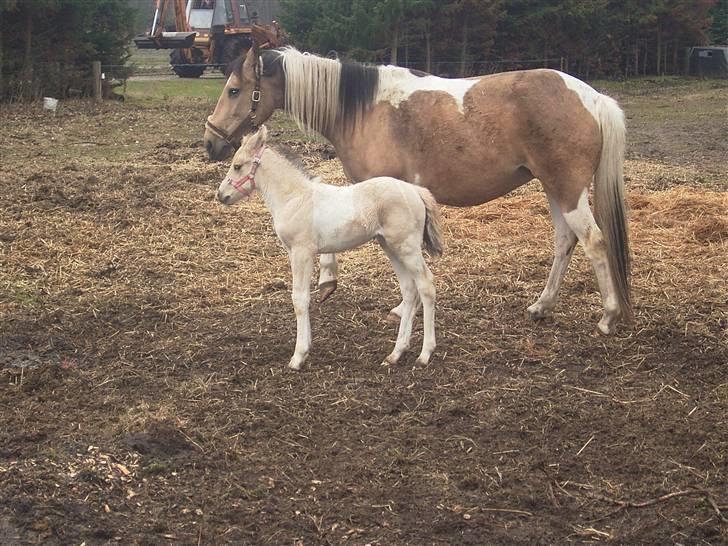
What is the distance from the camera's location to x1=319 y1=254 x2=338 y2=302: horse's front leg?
5348mm

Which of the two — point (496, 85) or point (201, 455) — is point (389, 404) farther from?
point (496, 85)

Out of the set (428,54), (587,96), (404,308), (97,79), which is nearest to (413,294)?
(404,308)

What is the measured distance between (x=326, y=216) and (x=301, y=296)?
1.47ft

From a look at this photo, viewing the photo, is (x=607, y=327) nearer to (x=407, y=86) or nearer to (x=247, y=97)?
(x=407, y=86)

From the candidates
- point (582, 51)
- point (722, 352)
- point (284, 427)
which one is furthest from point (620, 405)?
point (582, 51)

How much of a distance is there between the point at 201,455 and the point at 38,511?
2.32 feet

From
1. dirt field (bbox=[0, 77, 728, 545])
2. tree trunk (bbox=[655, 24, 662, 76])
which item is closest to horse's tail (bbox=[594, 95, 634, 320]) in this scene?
dirt field (bbox=[0, 77, 728, 545])

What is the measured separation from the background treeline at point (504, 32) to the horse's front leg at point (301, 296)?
16684mm

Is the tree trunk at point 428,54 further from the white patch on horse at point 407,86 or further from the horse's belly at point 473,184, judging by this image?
the horse's belly at point 473,184

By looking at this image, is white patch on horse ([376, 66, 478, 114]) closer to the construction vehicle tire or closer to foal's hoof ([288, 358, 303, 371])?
foal's hoof ([288, 358, 303, 371])

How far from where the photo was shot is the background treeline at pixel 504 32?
20906 mm

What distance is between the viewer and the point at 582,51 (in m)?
24.5

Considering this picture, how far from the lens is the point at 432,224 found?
462 cm

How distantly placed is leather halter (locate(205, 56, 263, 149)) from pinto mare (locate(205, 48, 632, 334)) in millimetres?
13
